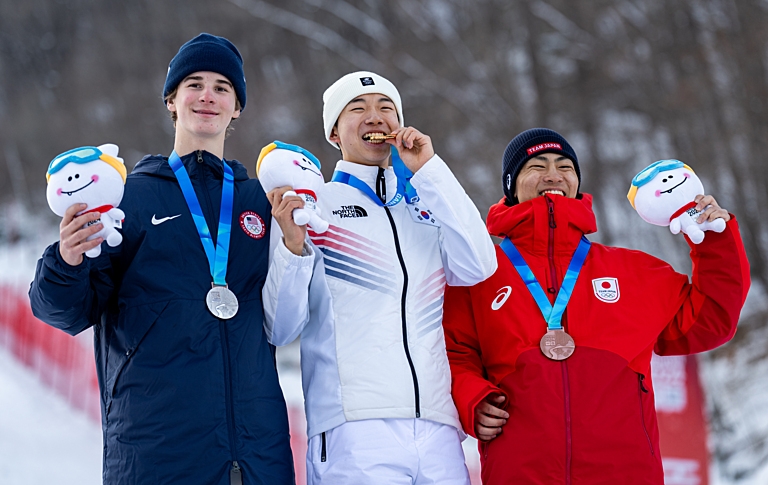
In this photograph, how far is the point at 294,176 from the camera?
2869mm

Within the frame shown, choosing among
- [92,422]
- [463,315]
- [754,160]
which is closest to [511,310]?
[463,315]

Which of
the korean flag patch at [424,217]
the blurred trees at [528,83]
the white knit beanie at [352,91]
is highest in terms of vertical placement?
the blurred trees at [528,83]

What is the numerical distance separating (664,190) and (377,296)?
45.7 inches

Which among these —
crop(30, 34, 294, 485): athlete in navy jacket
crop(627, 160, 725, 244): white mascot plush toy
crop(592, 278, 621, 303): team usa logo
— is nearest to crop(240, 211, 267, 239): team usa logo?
crop(30, 34, 294, 485): athlete in navy jacket

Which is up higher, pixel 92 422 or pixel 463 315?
pixel 92 422

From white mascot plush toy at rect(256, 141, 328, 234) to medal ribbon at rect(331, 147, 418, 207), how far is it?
41 cm

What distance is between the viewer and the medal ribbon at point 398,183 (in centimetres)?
330

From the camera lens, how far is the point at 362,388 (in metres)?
2.96

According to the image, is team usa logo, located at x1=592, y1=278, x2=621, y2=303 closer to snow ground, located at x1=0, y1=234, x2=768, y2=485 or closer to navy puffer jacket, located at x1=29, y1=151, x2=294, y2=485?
navy puffer jacket, located at x1=29, y1=151, x2=294, y2=485

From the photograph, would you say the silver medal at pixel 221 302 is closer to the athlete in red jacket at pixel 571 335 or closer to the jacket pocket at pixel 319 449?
the jacket pocket at pixel 319 449

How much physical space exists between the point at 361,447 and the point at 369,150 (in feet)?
3.88

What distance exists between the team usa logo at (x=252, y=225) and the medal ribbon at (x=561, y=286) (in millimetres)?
997

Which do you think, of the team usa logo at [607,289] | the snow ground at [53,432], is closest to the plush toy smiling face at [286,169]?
the team usa logo at [607,289]

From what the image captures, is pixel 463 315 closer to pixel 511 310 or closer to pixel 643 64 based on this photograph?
pixel 511 310
